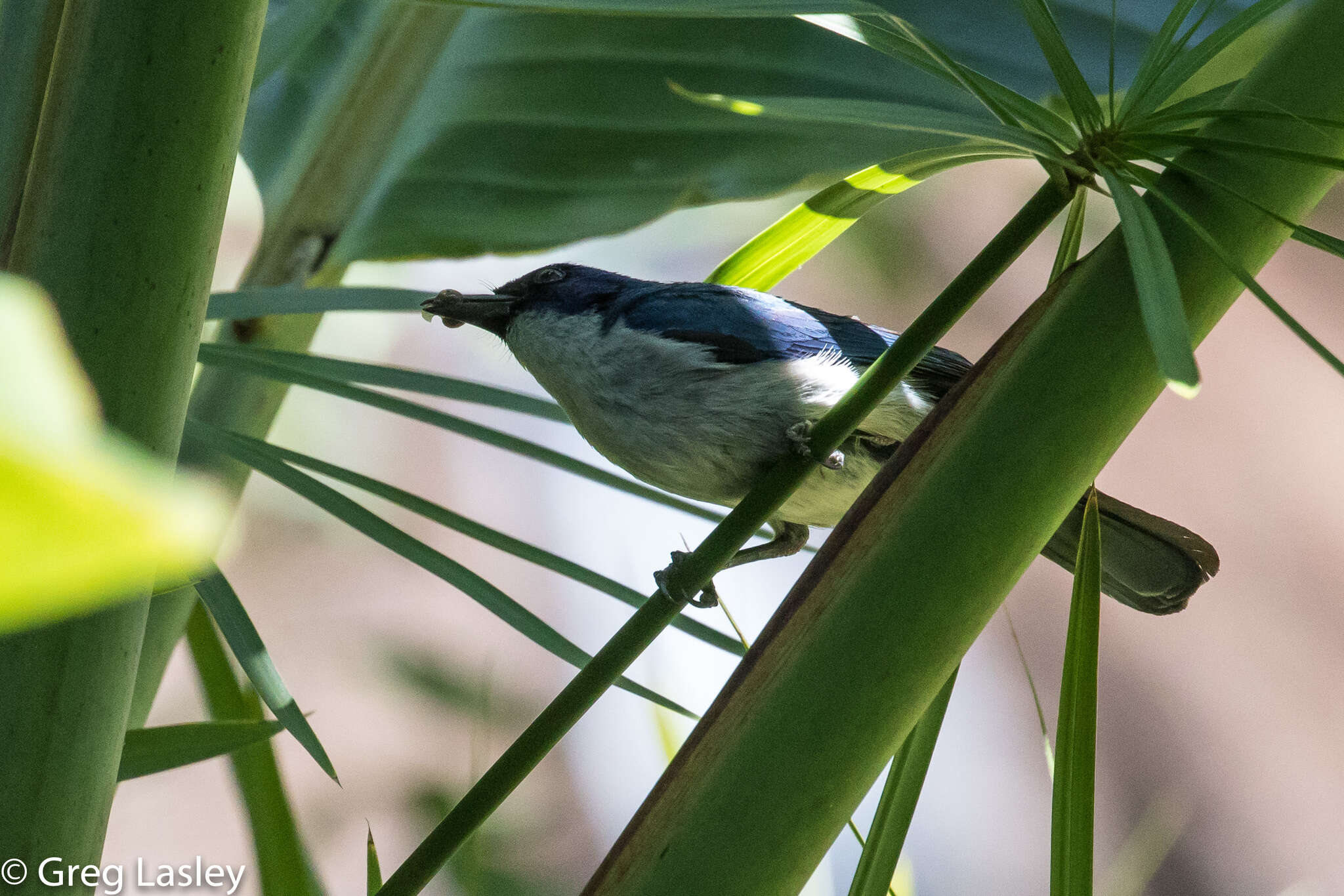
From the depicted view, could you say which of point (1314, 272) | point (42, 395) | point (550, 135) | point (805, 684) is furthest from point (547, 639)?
point (1314, 272)

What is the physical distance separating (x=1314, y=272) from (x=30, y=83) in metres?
4.36

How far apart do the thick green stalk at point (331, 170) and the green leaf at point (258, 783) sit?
412 millimetres

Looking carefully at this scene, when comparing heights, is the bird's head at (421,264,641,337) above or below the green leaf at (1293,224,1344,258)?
above

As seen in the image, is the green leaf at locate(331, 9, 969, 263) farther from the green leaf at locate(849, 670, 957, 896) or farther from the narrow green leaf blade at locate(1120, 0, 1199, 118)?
the green leaf at locate(849, 670, 957, 896)

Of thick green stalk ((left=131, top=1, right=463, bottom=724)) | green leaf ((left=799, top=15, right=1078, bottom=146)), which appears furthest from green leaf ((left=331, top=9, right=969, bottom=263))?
green leaf ((left=799, top=15, right=1078, bottom=146))

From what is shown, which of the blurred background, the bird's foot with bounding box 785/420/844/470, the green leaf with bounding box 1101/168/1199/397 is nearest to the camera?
the green leaf with bounding box 1101/168/1199/397

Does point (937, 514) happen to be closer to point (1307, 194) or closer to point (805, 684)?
point (805, 684)

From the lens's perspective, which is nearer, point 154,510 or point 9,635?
point 154,510

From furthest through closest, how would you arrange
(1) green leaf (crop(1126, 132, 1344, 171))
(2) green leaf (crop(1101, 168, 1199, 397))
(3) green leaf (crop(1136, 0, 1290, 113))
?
(3) green leaf (crop(1136, 0, 1290, 113))
(1) green leaf (crop(1126, 132, 1344, 171))
(2) green leaf (crop(1101, 168, 1199, 397))

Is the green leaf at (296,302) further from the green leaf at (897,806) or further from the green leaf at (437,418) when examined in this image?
the green leaf at (897,806)

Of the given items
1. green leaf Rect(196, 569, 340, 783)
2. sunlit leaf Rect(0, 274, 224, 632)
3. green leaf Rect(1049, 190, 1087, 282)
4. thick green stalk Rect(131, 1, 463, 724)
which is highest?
thick green stalk Rect(131, 1, 463, 724)

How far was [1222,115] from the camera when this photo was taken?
617mm

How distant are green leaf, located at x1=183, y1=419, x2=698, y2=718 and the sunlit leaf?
2.59ft

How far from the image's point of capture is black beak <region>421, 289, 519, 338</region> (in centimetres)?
139
